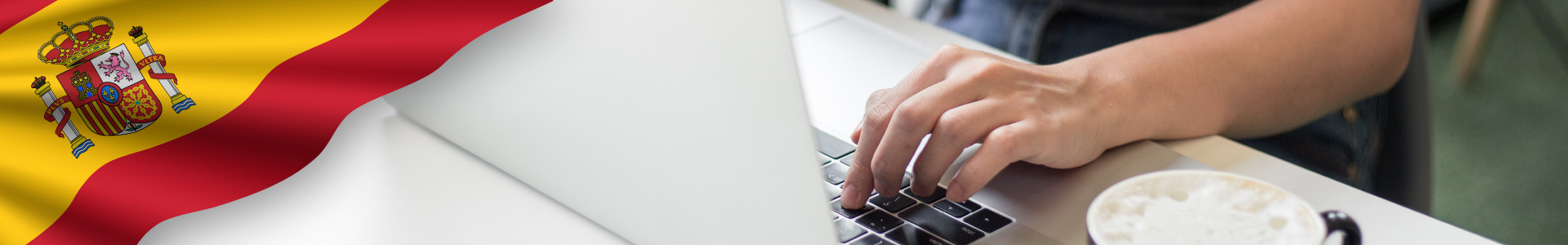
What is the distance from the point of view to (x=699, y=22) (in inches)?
11.7

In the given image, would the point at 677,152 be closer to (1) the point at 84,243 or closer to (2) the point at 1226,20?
(1) the point at 84,243

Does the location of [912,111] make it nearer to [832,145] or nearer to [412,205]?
[832,145]

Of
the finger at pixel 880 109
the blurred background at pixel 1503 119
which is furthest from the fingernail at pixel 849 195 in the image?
the blurred background at pixel 1503 119

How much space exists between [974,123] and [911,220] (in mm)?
62

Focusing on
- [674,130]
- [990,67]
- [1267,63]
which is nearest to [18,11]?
[674,130]

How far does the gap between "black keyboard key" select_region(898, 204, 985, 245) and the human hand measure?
0.04 feet

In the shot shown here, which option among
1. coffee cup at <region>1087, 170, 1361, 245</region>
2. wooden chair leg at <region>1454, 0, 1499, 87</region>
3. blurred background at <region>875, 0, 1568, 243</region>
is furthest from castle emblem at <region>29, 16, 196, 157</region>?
wooden chair leg at <region>1454, 0, 1499, 87</region>

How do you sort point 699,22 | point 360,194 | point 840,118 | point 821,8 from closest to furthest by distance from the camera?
1. point 699,22
2. point 360,194
3. point 840,118
4. point 821,8

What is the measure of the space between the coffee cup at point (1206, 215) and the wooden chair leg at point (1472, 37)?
1.67 m

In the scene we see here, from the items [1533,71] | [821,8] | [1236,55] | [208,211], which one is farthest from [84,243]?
[1533,71]

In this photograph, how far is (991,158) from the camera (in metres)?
0.47

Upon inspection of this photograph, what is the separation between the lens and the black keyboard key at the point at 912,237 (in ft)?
1.44

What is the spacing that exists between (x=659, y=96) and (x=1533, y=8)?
2.30 m

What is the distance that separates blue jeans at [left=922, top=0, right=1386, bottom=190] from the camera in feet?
2.23
